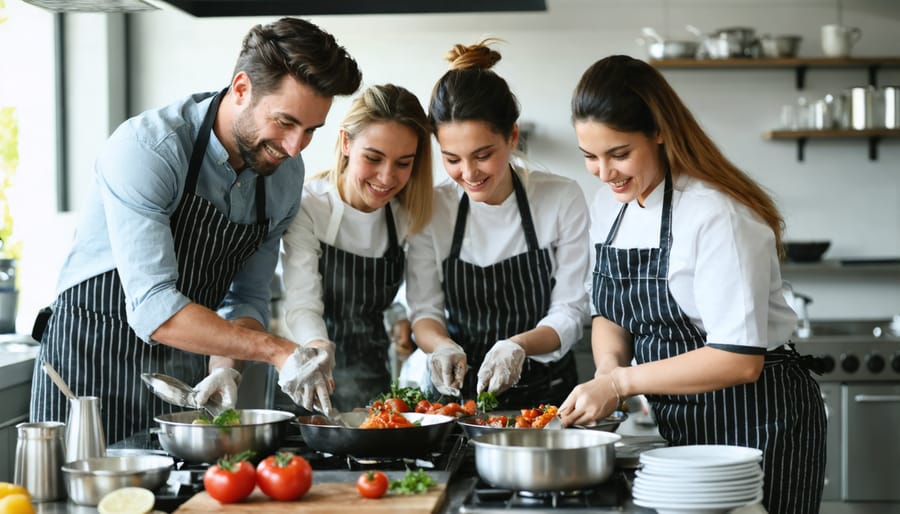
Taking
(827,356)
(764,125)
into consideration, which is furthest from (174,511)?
(764,125)

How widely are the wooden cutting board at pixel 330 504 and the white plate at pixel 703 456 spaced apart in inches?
14.9

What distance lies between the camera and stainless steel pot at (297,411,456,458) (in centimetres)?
197

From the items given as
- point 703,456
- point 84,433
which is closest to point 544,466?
point 703,456

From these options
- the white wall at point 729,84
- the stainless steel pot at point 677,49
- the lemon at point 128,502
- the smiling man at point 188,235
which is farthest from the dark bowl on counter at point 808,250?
the lemon at point 128,502

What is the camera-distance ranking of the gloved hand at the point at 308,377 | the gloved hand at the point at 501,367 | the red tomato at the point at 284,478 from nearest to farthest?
the red tomato at the point at 284,478
the gloved hand at the point at 308,377
the gloved hand at the point at 501,367

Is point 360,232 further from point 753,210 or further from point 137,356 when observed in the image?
point 753,210

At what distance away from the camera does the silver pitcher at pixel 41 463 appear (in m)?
1.79

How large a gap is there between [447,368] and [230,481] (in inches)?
38.3

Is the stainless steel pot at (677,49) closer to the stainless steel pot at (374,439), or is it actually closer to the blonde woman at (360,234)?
the blonde woman at (360,234)

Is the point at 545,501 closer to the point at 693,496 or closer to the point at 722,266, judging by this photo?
the point at 693,496

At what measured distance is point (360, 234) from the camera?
2.87m

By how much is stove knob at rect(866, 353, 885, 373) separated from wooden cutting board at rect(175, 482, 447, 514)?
343 cm

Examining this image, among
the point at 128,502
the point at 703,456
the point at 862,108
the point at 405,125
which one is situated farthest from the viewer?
the point at 862,108

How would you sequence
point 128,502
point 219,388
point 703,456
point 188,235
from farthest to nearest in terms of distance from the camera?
point 188,235 → point 219,388 → point 703,456 → point 128,502
